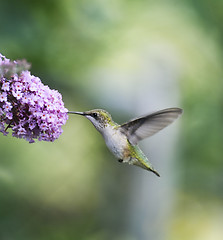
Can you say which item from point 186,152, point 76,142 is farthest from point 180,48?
point 76,142

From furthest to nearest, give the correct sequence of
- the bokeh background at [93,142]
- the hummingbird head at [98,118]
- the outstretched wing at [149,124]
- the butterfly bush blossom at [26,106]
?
1. the bokeh background at [93,142]
2. the hummingbird head at [98,118]
3. the outstretched wing at [149,124]
4. the butterfly bush blossom at [26,106]

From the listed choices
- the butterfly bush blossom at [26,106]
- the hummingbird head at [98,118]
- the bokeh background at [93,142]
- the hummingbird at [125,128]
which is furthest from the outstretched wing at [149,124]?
the bokeh background at [93,142]

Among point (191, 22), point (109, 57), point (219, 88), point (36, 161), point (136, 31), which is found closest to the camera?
point (36, 161)

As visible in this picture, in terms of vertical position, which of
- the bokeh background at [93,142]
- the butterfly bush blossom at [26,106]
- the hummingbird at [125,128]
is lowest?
the butterfly bush blossom at [26,106]

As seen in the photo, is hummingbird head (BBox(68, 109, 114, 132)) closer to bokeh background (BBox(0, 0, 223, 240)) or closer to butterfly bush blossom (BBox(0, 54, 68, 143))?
butterfly bush blossom (BBox(0, 54, 68, 143))

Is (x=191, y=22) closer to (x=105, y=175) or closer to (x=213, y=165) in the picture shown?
(x=213, y=165)

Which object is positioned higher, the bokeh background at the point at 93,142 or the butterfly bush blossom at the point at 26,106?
the bokeh background at the point at 93,142

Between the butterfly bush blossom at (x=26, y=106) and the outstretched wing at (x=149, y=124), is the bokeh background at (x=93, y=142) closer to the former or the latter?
the outstretched wing at (x=149, y=124)
